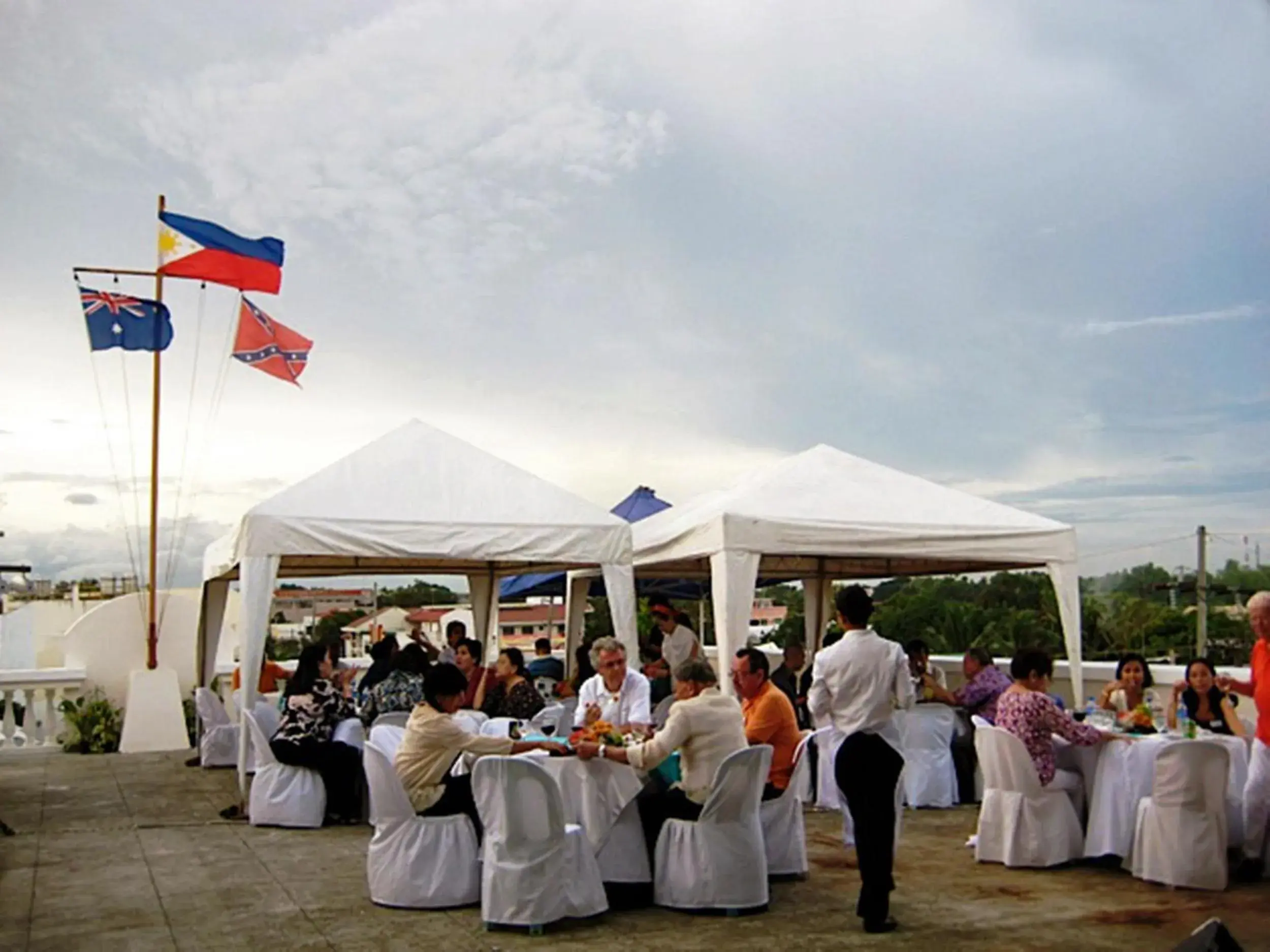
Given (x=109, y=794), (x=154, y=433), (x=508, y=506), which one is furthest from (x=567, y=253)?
(x=109, y=794)

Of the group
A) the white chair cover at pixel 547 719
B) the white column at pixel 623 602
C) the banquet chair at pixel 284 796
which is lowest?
the banquet chair at pixel 284 796

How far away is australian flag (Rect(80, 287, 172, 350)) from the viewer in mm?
12375

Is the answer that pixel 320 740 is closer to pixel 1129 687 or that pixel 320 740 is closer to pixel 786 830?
pixel 786 830

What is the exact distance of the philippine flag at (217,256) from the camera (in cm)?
1230

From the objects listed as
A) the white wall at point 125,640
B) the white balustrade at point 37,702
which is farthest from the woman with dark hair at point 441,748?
the white balustrade at point 37,702

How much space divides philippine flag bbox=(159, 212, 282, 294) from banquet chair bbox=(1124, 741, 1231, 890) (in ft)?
30.6

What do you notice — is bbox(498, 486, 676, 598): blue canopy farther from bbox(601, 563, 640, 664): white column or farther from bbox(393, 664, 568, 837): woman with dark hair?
bbox(393, 664, 568, 837): woman with dark hair

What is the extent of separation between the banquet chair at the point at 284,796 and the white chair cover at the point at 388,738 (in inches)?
46.2

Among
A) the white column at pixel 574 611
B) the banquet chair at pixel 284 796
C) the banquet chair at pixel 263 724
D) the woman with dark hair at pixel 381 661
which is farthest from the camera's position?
the white column at pixel 574 611

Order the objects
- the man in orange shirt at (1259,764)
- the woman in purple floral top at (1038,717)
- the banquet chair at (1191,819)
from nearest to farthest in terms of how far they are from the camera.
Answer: the banquet chair at (1191,819) < the man in orange shirt at (1259,764) < the woman in purple floral top at (1038,717)

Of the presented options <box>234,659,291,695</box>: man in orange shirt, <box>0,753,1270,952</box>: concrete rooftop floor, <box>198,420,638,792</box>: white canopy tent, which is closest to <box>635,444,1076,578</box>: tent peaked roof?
<box>198,420,638,792</box>: white canopy tent

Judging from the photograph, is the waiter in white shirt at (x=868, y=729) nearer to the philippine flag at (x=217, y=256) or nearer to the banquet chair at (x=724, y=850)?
the banquet chair at (x=724, y=850)

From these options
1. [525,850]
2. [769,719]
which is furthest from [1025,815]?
[525,850]

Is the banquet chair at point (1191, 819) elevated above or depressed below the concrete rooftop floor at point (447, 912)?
above
